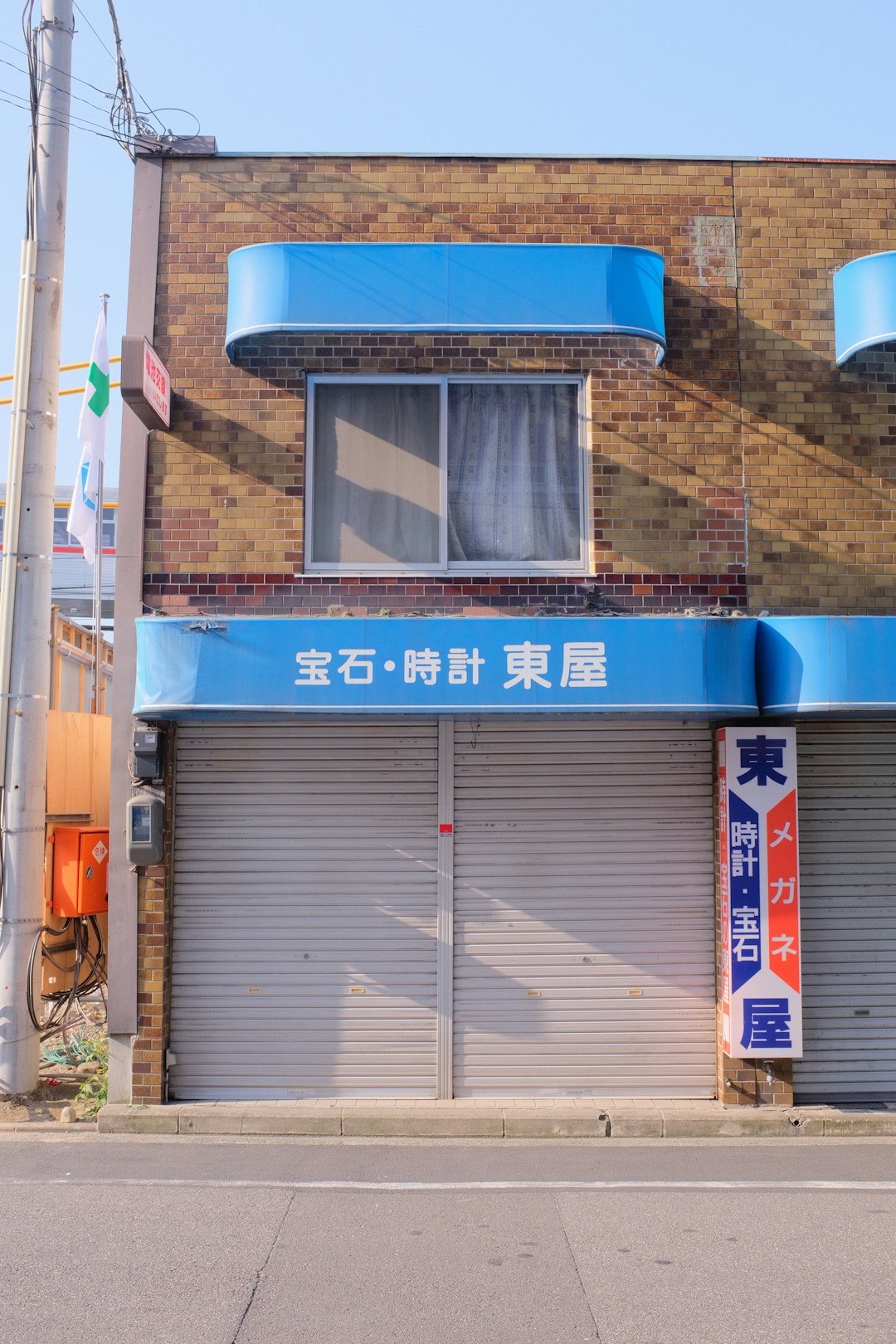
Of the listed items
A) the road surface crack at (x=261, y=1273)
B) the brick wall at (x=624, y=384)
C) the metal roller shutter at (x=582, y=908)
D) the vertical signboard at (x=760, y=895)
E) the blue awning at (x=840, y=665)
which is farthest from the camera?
the brick wall at (x=624, y=384)

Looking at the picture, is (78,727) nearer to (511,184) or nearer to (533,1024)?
(533,1024)

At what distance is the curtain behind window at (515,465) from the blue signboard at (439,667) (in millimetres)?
1235

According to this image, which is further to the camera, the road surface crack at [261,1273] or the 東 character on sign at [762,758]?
the 東 character on sign at [762,758]

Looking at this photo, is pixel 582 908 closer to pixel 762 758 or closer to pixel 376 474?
pixel 762 758

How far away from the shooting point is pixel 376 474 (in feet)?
30.0

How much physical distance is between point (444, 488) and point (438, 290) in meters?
1.55

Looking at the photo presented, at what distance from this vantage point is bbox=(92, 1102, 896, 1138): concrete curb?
318 inches

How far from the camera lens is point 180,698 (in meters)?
8.09

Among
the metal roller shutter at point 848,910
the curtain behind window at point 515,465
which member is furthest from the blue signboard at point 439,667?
the metal roller shutter at point 848,910

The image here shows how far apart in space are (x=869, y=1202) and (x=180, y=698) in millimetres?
5605

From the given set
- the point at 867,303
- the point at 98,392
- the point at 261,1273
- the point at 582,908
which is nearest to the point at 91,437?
the point at 98,392

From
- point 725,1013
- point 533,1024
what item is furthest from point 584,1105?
point 725,1013

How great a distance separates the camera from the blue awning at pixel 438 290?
8555mm

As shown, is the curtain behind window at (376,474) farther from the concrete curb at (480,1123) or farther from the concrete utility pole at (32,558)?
the concrete curb at (480,1123)
